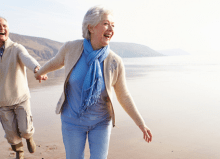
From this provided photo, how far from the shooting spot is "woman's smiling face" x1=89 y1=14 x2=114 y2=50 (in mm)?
1909

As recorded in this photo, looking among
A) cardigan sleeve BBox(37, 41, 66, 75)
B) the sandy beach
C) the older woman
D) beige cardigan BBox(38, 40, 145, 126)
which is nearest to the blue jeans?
the older woman

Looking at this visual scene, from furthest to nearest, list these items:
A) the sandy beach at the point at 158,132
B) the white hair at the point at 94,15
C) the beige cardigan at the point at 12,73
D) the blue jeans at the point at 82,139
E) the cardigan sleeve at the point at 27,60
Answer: the sandy beach at the point at 158,132 → the beige cardigan at the point at 12,73 → the cardigan sleeve at the point at 27,60 → the blue jeans at the point at 82,139 → the white hair at the point at 94,15

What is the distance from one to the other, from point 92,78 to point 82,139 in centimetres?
61

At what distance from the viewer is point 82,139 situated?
79.6 inches

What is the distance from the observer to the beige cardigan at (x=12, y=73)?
9.34ft

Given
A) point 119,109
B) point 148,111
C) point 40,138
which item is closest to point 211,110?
point 148,111

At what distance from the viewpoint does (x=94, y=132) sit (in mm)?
2033

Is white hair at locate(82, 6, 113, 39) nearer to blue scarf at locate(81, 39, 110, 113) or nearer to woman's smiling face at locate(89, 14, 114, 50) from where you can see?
woman's smiling face at locate(89, 14, 114, 50)

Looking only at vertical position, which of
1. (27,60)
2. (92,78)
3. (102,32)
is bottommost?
(27,60)

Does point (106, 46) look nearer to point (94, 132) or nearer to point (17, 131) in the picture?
point (94, 132)

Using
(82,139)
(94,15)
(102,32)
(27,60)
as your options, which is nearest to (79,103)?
(82,139)

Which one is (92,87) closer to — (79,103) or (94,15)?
(79,103)

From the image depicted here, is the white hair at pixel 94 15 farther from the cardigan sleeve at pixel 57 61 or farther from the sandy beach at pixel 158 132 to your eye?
the sandy beach at pixel 158 132

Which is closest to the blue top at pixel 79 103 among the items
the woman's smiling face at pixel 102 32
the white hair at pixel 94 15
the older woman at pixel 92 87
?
the older woman at pixel 92 87
